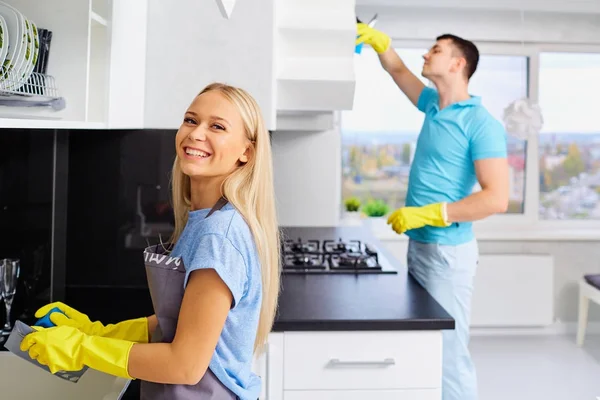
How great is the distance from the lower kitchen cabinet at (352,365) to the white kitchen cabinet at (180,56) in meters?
0.60

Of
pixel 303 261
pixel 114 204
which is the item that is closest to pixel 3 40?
pixel 114 204

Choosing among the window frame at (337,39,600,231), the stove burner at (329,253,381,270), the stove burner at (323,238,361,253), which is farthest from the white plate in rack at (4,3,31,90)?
the window frame at (337,39,600,231)

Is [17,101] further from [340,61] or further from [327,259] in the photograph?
[327,259]

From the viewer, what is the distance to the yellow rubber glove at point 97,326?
1245mm

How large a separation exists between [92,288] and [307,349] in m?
0.74

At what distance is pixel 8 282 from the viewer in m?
1.58

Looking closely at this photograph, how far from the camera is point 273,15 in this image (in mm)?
1836

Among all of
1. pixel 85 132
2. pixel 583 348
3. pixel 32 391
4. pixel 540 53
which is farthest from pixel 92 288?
pixel 540 53

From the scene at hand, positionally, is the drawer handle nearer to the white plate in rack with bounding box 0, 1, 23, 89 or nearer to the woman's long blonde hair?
the woman's long blonde hair

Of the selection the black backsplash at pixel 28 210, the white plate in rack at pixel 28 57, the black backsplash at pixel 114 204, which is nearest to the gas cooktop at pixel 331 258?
the black backsplash at pixel 114 204

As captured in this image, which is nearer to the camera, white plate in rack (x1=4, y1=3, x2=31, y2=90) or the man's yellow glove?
white plate in rack (x1=4, y1=3, x2=31, y2=90)

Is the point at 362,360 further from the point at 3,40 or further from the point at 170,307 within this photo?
the point at 3,40

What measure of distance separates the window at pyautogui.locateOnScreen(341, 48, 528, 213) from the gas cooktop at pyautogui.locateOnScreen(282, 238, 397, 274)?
1960 mm

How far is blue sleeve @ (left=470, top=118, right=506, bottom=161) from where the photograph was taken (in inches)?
94.4
